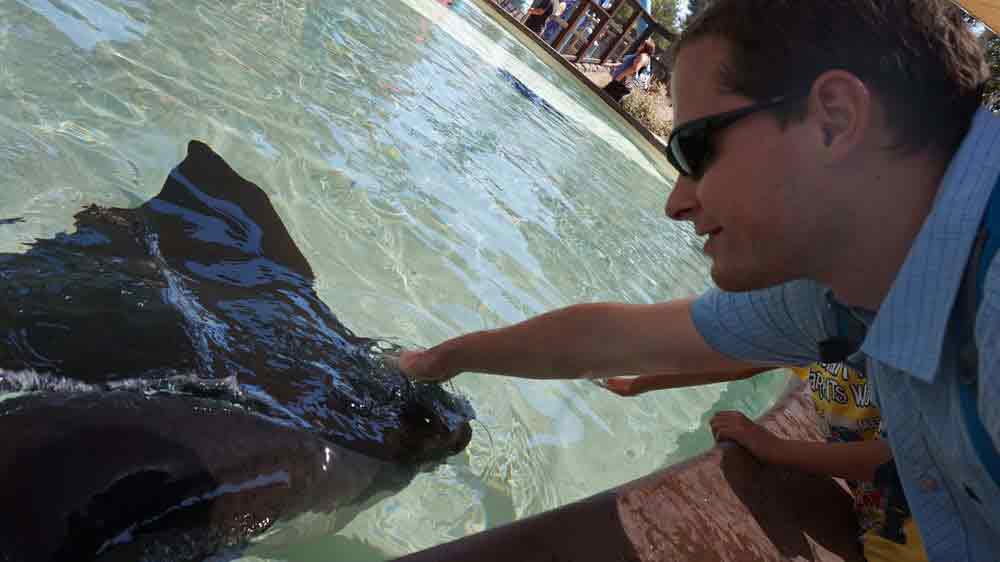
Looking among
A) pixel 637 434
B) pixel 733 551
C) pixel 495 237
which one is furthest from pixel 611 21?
pixel 733 551

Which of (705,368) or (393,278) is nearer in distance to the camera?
(705,368)

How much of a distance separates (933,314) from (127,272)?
254 cm

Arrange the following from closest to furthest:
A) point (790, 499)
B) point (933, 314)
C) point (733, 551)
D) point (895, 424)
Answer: point (933, 314)
point (895, 424)
point (733, 551)
point (790, 499)

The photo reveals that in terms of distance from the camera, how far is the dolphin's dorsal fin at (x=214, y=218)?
3.32 meters

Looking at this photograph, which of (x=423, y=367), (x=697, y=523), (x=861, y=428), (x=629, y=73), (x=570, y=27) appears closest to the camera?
(x=697, y=523)

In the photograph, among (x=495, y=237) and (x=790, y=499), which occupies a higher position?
(x=790, y=499)

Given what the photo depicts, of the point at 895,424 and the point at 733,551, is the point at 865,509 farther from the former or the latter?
the point at 895,424

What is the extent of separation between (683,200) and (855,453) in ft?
4.41

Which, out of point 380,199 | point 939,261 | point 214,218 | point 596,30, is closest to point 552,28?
point 596,30

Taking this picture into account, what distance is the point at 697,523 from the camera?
227cm

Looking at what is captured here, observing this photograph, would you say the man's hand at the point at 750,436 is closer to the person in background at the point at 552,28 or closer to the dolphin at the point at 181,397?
the dolphin at the point at 181,397

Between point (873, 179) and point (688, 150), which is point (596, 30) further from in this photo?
point (873, 179)

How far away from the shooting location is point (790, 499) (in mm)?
2787

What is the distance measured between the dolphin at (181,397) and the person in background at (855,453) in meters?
1.15
